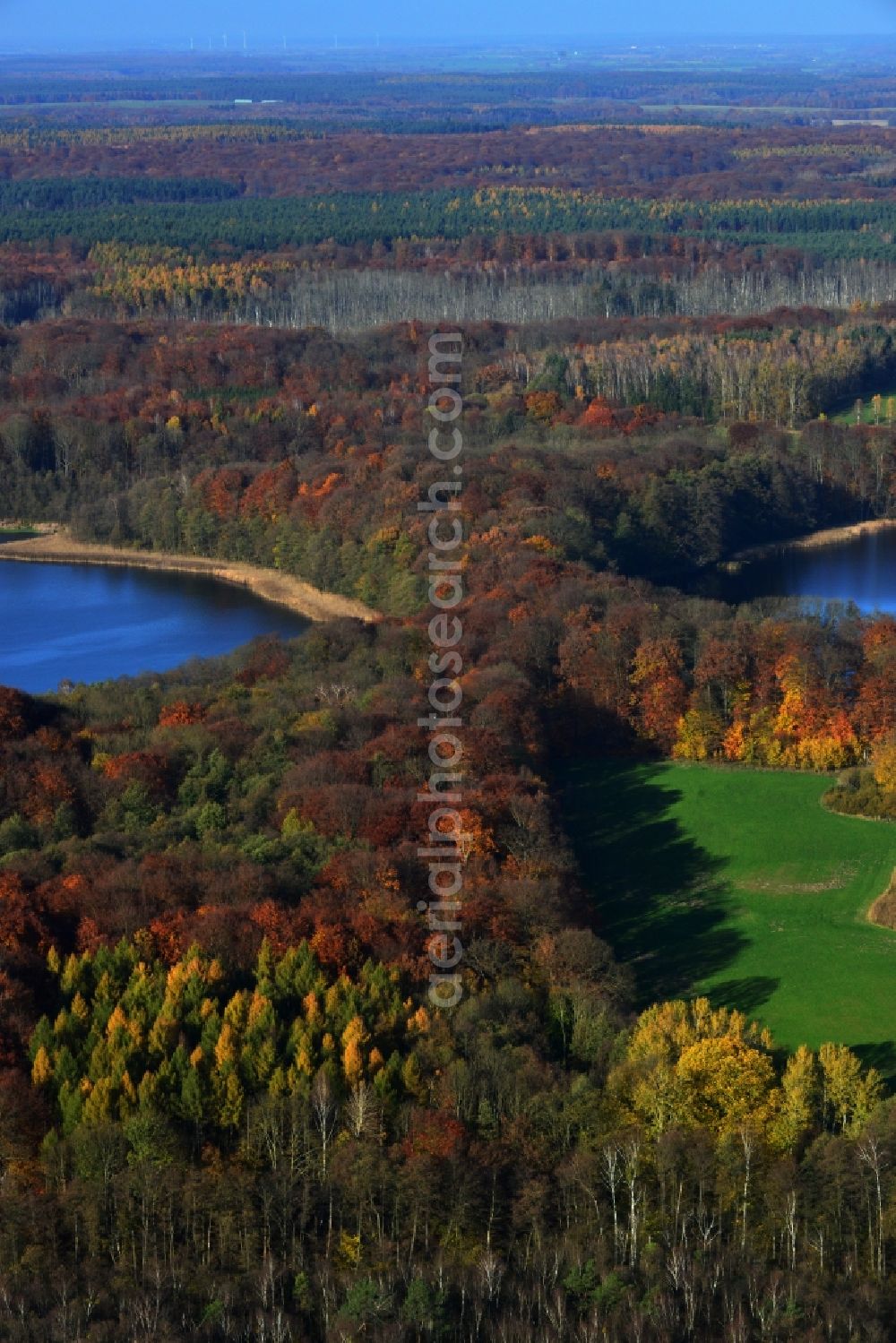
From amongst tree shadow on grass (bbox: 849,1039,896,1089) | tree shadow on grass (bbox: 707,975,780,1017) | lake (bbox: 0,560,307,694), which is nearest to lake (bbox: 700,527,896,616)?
lake (bbox: 0,560,307,694)

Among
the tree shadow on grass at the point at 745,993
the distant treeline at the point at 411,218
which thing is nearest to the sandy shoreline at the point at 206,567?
the tree shadow on grass at the point at 745,993

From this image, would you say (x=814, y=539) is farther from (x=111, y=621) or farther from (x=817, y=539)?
(x=111, y=621)

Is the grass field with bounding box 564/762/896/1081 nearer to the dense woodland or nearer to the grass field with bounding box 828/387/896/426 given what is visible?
the dense woodland

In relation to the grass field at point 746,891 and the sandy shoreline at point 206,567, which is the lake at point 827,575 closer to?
the sandy shoreline at point 206,567

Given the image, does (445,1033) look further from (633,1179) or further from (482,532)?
(482,532)

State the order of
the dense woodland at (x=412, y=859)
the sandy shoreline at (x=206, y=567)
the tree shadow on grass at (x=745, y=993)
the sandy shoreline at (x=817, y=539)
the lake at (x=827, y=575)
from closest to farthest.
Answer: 1. the dense woodland at (x=412, y=859)
2. the tree shadow on grass at (x=745, y=993)
3. the lake at (x=827, y=575)
4. the sandy shoreline at (x=206, y=567)
5. the sandy shoreline at (x=817, y=539)
